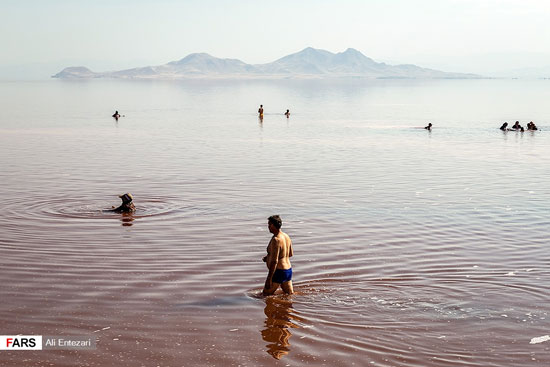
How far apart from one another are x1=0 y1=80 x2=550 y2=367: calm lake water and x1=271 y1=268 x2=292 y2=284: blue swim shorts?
340 mm

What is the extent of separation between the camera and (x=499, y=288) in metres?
14.2

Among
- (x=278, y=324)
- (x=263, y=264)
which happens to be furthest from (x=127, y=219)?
(x=278, y=324)

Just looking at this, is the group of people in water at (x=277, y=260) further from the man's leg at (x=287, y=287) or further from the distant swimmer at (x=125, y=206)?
the distant swimmer at (x=125, y=206)

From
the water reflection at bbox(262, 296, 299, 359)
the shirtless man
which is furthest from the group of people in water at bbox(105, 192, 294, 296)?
the water reflection at bbox(262, 296, 299, 359)

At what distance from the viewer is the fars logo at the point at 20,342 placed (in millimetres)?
10734

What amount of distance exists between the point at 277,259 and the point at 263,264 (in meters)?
2.91

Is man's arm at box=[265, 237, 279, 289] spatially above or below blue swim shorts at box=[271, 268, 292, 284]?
above

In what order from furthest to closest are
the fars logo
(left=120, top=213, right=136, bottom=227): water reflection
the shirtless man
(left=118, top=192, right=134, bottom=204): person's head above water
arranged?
(left=118, top=192, right=134, bottom=204): person's head above water
(left=120, top=213, right=136, bottom=227): water reflection
the shirtless man
the fars logo

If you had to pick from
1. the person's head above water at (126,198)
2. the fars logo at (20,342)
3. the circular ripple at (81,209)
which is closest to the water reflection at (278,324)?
the fars logo at (20,342)

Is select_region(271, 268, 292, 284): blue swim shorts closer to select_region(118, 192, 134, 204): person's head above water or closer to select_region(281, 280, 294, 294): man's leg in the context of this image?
select_region(281, 280, 294, 294): man's leg

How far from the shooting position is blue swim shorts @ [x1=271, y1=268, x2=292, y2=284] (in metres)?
13.1

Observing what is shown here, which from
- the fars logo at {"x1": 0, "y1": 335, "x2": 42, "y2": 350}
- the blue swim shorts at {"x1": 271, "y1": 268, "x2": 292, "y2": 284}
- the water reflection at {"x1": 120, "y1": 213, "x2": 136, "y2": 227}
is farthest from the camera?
the water reflection at {"x1": 120, "y1": 213, "x2": 136, "y2": 227}

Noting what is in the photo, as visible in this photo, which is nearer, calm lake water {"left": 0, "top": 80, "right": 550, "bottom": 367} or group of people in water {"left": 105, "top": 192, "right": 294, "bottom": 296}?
calm lake water {"left": 0, "top": 80, "right": 550, "bottom": 367}

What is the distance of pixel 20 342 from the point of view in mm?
10867
